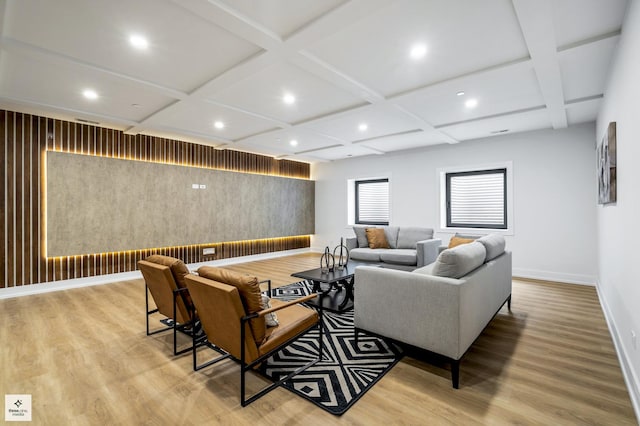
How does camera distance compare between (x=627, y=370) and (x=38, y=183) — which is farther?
(x=38, y=183)

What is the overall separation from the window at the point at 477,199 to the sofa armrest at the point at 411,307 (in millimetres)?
4607

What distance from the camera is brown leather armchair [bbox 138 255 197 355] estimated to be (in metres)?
2.57

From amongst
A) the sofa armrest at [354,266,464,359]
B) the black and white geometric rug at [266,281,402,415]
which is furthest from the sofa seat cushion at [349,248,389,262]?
the sofa armrest at [354,266,464,359]

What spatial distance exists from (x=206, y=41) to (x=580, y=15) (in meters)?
2.94

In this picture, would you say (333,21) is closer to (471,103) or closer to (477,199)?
(471,103)

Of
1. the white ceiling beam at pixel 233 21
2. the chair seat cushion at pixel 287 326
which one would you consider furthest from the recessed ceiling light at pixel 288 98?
the chair seat cushion at pixel 287 326

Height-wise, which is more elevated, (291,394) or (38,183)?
(38,183)

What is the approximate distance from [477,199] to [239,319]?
587 cm

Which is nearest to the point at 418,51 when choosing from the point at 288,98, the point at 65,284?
the point at 288,98

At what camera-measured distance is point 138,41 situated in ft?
8.32

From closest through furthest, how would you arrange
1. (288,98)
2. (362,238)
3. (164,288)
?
(164,288) → (288,98) → (362,238)

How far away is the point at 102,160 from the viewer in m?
5.17

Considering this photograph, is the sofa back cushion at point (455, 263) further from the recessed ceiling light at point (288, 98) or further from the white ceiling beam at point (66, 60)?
A: the white ceiling beam at point (66, 60)

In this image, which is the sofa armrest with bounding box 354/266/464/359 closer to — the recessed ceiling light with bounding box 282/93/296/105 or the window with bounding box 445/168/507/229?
the recessed ceiling light with bounding box 282/93/296/105
